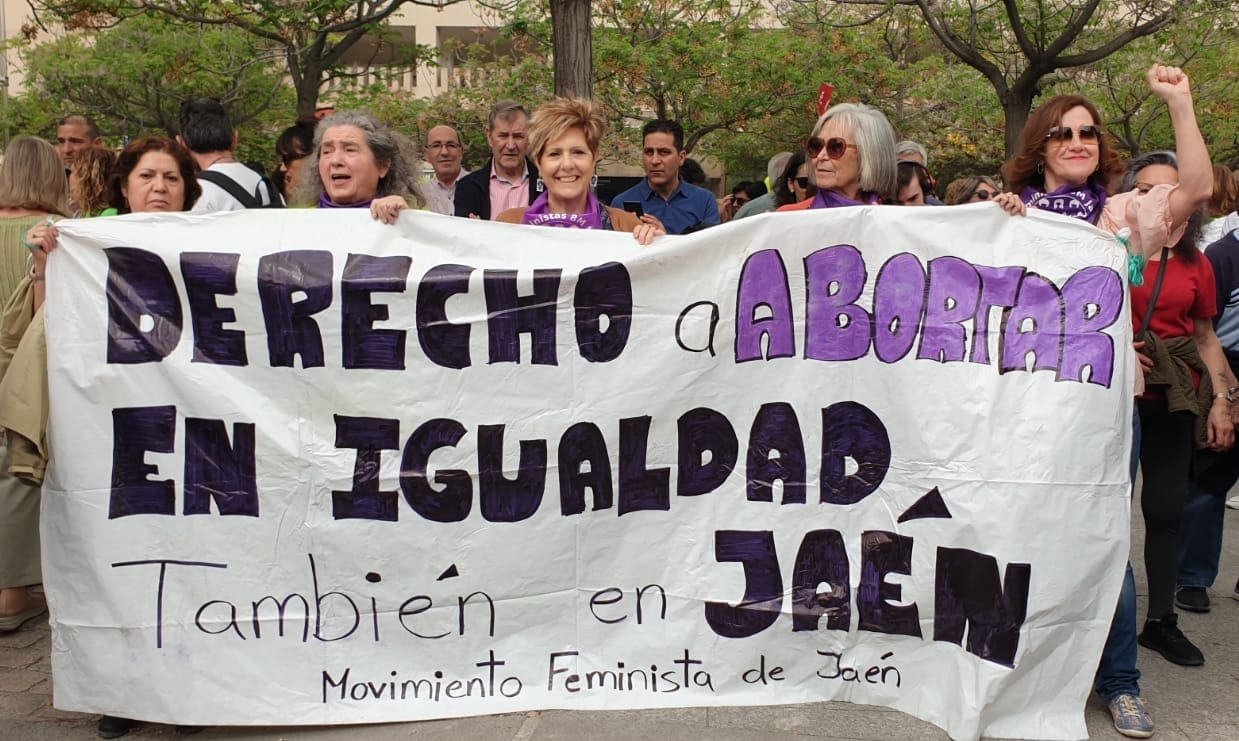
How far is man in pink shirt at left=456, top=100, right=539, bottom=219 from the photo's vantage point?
6.07 metres

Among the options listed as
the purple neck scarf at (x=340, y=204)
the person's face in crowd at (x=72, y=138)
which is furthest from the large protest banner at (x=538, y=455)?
the person's face in crowd at (x=72, y=138)

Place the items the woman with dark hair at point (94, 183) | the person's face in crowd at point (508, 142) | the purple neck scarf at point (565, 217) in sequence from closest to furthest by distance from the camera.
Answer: the purple neck scarf at point (565, 217) → the woman with dark hair at point (94, 183) → the person's face in crowd at point (508, 142)

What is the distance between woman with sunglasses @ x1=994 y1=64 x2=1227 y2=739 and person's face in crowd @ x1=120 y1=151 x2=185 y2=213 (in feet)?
8.77

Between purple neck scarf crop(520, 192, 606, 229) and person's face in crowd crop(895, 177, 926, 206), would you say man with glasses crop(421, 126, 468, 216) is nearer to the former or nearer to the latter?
person's face in crowd crop(895, 177, 926, 206)

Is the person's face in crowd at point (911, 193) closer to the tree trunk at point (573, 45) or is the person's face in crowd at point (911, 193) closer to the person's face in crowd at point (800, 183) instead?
the person's face in crowd at point (800, 183)

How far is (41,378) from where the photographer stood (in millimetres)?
3797

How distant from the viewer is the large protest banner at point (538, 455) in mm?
3531

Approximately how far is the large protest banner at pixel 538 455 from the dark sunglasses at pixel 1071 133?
1.18ft

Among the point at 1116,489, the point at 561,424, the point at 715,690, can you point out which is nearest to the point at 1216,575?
the point at 1116,489

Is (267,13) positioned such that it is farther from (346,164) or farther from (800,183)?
(346,164)

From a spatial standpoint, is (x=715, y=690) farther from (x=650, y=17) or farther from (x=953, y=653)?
(x=650, y=17)

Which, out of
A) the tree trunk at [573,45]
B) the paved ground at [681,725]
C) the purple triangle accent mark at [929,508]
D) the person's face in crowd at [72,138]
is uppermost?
the tree trunk at [573,45]

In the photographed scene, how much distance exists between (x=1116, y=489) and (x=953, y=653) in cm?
67

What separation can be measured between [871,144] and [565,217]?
1.05 m
